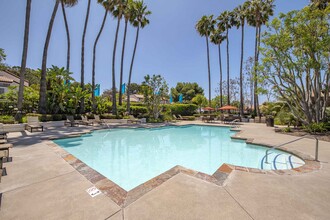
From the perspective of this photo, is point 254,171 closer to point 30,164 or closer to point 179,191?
point 179,191

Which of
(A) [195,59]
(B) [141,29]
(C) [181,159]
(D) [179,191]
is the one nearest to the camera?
(D) [179,191]

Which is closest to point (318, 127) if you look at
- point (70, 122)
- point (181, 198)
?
point (181, 198)

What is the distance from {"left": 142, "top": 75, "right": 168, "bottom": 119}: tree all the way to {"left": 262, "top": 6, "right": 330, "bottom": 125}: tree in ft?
38.5

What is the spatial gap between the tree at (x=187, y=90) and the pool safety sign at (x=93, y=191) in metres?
44.7

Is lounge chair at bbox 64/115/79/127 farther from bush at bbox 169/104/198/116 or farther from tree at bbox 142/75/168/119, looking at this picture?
bush at bbox 169/104/198/116

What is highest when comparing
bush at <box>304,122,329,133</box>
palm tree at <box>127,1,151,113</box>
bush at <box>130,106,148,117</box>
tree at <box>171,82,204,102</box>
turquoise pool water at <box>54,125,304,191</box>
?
palm tree at <box>127,1,151,113</box>

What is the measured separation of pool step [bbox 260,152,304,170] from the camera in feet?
16.9

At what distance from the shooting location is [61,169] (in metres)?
4.05

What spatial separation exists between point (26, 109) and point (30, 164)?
15794 mm

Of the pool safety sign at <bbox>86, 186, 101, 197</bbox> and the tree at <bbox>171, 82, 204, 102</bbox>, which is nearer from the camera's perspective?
the pool safety sign at <bbox>86, 186, 101, 197</bbox>

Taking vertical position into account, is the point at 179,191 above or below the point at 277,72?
below

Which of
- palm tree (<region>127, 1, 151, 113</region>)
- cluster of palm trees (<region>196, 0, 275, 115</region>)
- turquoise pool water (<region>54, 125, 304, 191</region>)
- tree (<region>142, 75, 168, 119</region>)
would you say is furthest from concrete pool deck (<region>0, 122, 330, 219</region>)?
cluster of palm trees (<region>196, 0, 275, 115</region>)

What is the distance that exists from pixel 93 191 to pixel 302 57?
564 inches

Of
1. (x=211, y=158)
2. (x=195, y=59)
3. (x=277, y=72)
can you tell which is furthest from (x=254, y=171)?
(x=195, y=59)
